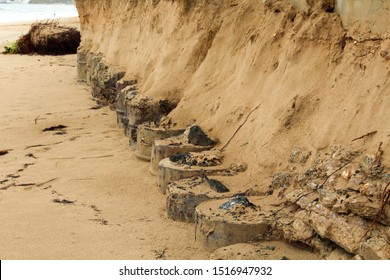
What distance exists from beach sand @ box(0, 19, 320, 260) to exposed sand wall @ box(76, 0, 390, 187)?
26.6 inches

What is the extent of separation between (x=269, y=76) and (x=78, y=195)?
1693 mm

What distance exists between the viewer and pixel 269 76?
464 cm

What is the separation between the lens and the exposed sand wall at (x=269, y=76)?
353 cm

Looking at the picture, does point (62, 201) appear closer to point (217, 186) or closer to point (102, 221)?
point (102, 221)

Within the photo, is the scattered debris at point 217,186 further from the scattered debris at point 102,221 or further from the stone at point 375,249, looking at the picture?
the stone at point 375,249

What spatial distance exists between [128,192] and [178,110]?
1.09 m

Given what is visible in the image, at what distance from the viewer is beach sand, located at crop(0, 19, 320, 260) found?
3.81 m

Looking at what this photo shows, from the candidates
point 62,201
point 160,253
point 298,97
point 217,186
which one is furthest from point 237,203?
point 62,201

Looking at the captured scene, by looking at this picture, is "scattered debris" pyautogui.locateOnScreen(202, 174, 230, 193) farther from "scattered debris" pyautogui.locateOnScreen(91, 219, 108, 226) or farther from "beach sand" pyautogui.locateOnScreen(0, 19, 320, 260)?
"scattered debris" pyautogui.locateOnScreen(91, 219, 108, 226)

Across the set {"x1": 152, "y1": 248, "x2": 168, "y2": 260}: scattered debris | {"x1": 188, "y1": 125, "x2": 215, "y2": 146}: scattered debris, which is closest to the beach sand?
{"x1": 152, "y1": 248, "x2": 168, "y2": 260}: scattered debris

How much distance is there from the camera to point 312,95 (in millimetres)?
4004

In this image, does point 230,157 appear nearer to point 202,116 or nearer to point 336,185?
point 202,116

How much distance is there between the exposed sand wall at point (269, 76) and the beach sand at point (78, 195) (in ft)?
2.22

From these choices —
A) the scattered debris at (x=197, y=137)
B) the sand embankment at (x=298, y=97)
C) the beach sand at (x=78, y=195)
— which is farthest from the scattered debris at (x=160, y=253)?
the scattered debris at (x=197, y=137)
